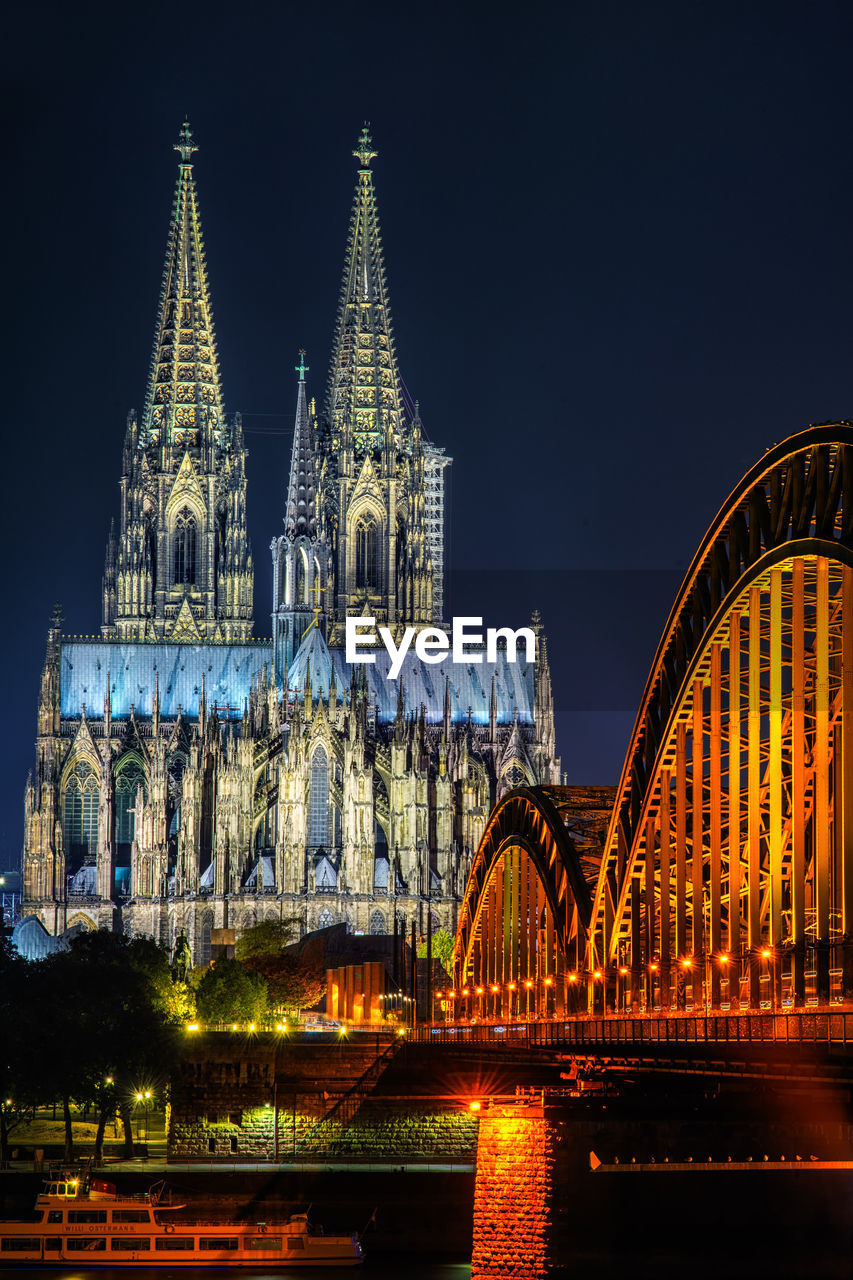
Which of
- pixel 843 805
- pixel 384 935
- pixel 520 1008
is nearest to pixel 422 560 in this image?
pixel 384 935

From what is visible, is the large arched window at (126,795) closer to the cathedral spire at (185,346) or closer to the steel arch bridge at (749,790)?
the cathedral spire at (185,346)

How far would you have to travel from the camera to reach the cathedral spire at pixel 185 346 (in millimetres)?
169000

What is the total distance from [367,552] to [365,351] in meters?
14.8

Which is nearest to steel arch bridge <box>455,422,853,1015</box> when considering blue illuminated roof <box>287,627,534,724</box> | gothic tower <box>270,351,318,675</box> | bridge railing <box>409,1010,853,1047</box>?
bridge railing <box>409,1010,853,1047</box>

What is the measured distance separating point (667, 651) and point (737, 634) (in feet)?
19.1

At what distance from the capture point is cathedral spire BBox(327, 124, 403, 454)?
166125 mm

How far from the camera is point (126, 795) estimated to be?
15588 centimetres

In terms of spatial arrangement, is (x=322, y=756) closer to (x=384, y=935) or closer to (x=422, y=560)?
(x=384, y=935)

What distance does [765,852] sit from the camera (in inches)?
2098

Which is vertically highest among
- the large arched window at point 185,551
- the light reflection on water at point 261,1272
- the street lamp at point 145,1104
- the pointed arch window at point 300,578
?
the large arched window at point 185,551

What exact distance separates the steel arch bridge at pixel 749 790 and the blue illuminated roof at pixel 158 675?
9417 centimetres

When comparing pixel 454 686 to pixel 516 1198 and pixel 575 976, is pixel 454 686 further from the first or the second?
pixel 575 976

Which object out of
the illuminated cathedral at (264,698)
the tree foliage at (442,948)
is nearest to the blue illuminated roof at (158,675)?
the illuminated cathedral at (264,698)

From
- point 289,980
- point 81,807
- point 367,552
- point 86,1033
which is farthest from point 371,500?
point 86,1033
